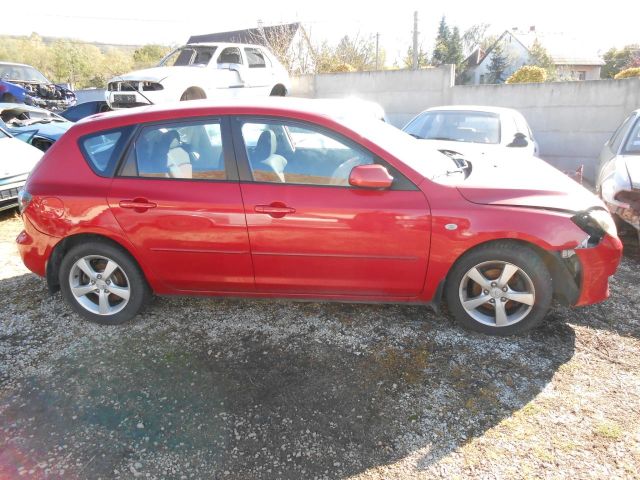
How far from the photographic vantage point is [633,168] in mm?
4797

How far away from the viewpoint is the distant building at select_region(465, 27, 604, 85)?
39156 millimetres

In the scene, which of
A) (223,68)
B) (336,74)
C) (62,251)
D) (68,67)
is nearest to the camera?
(62,251)

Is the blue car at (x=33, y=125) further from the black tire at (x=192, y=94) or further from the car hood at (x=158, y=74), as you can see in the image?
the black tire at (x=192, y=94)

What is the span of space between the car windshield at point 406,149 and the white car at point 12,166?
446cm

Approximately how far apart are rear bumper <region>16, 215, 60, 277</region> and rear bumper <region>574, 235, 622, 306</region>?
372 centimetres

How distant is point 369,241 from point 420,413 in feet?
3.62

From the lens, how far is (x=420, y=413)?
247 centimetres

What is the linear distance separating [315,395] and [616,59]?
4577cm

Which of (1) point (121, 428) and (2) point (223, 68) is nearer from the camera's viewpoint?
(1) point (121, 428)

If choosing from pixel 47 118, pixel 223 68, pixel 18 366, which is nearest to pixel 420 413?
pixel 18 366

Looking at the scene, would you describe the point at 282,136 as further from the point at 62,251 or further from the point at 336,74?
the point at 336,74

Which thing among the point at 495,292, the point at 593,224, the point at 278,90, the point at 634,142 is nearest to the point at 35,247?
the point at 495,292

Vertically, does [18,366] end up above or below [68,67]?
below

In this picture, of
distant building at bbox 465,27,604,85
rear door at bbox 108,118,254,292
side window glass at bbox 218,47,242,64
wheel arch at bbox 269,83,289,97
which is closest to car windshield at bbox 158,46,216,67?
side window glass at bbox 218,47,242,64
